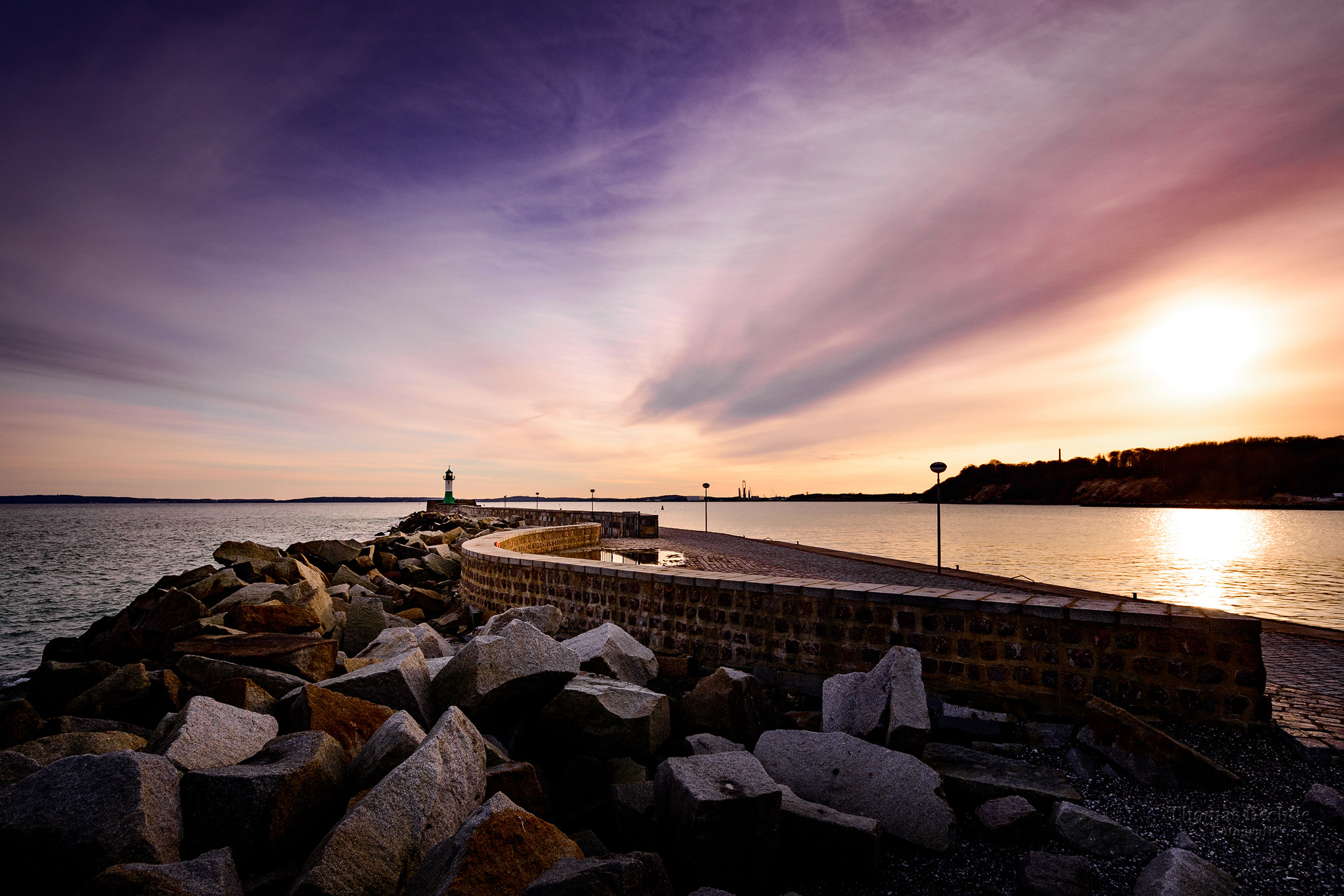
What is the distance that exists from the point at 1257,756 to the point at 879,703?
230 centimetres

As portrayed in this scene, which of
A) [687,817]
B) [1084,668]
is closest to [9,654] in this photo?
[687,817]

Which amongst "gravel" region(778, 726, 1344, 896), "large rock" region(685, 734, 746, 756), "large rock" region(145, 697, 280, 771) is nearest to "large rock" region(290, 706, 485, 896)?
"large rock" region(145, 697, 280, 771)

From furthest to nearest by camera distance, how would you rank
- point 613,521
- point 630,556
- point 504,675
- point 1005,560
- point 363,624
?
point 613,521 < point 1005,560 < point 630,556 < point 363,624 < point 504,675

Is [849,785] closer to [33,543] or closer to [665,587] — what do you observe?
[665,587]

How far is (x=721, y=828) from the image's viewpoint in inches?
112

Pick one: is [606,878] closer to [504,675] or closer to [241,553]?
[504,675]

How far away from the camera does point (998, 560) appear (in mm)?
28031

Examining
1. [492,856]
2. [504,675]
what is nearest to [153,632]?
[504,675]

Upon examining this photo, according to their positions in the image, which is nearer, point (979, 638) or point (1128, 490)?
point (979, 638)

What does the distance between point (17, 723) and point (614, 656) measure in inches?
153

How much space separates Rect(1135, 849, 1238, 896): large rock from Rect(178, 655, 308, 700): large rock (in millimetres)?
4850

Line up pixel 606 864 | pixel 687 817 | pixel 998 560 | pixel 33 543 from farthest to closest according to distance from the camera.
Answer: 1. pixel 33 543
2. pixel 998 560
3. pixel 687 817
4. pixel 606 864

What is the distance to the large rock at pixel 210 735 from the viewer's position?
117 inches

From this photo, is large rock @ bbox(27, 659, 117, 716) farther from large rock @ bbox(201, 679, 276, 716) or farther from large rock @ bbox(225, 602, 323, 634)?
large rock @ bbox(201, 679, 276, 716)
